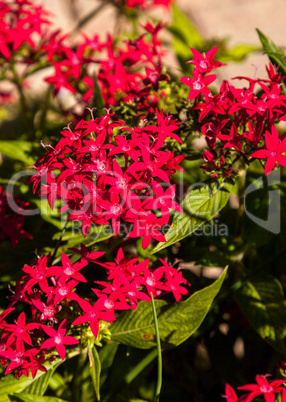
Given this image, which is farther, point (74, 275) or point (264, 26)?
A: point (264, 26)

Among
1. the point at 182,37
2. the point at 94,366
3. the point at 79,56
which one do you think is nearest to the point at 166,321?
the point at 94,366

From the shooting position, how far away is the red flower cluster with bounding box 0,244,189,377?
0.80 m

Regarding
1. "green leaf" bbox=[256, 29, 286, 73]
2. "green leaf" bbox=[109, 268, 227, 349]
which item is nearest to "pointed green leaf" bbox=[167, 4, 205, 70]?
"green leaf" bbox=[256, 29, 286, 73]

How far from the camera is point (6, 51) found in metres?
1.31

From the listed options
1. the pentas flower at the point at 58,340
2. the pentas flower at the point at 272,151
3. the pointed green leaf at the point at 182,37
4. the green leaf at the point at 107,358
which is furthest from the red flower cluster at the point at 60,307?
the pointed green leaf at the point at 182,37

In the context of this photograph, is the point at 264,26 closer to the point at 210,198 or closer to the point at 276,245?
the point at 276,245

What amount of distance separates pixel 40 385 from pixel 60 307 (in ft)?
0.67

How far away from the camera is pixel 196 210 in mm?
864

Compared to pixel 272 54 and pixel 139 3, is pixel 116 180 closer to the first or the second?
pixel 272 54

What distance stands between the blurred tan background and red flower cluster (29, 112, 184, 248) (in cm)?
178

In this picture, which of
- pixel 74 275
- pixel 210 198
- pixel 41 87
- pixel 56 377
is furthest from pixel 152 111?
pixel 41 87

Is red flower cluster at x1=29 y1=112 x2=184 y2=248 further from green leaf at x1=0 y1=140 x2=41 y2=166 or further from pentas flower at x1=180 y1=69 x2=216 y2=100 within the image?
green leaf at x1=0 y1=140 x2=41 y2=166

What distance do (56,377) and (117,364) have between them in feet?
0.50

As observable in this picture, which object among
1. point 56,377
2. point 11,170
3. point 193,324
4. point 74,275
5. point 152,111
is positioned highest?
point 152,111
